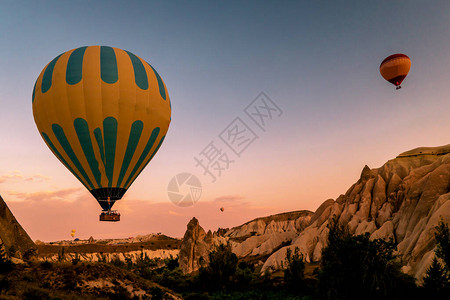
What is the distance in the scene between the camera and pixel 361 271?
26469mm

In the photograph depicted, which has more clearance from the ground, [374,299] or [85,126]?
[85,126]

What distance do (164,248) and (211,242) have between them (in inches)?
1831

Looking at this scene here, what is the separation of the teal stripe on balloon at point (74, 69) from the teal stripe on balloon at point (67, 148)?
4873mm

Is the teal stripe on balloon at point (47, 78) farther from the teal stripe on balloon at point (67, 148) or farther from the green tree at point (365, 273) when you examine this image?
the green tree at point (365, 273)

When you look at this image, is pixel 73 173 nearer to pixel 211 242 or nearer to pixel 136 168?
pixel 136 168

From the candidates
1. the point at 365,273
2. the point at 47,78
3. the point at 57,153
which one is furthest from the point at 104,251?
the point at 365,273

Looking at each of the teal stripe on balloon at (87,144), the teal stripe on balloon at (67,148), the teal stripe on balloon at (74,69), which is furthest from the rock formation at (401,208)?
the teal stripe on balloon at (74,69)

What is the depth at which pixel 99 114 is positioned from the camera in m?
33.0

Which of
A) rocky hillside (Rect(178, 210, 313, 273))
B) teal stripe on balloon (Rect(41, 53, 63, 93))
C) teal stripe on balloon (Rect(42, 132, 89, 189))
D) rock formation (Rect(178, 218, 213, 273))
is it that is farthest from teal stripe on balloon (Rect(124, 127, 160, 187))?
rock formation (Rect(178, 218, 213, 273))

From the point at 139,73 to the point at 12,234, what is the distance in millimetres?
19479

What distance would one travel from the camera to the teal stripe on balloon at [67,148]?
33.4m

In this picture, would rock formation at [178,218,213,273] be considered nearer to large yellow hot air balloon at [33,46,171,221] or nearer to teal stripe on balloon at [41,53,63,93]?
large yellow hot air balloon at [33,46,171,221]

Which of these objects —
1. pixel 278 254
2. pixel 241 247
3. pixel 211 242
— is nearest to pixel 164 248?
pixel 241 247

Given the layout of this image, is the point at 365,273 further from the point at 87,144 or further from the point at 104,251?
the point at 104,251
